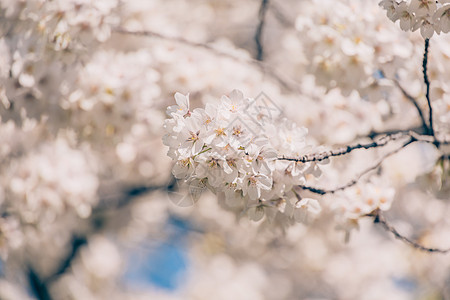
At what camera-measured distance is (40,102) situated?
230 cm

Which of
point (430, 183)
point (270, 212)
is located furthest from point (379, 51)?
point (270, 212)

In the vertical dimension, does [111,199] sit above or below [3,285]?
above

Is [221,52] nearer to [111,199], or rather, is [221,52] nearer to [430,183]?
[430,183]

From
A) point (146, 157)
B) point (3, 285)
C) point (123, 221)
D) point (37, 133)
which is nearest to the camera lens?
point (37, 133)

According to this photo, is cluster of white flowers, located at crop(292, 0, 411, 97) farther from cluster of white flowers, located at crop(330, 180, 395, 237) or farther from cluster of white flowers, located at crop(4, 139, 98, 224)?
cluster of white flowers, located at crop(4, 139, 98, 224)

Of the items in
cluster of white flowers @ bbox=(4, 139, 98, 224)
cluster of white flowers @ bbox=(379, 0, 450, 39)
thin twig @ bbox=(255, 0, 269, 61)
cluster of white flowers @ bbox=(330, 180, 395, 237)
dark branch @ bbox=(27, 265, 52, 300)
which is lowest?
dark branch @ bbox=(27, 265, 52, 300)

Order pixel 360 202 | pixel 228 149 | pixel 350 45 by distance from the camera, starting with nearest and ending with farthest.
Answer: pixel 228 149 → pixel 360 202 → pixel 350 45

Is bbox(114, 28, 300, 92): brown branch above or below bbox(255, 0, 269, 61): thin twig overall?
below

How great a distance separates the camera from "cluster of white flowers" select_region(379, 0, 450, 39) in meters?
1.46

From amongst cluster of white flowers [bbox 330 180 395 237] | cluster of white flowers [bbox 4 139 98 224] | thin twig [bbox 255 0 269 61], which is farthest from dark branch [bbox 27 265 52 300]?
cluster of white flowers [bbox 330 180 395 237]

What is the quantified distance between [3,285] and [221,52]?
3183 mm

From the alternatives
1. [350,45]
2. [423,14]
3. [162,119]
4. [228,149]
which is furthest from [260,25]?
[228,149]

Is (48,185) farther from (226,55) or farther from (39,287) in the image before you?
(39,287)

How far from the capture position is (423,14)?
1.49 meters
